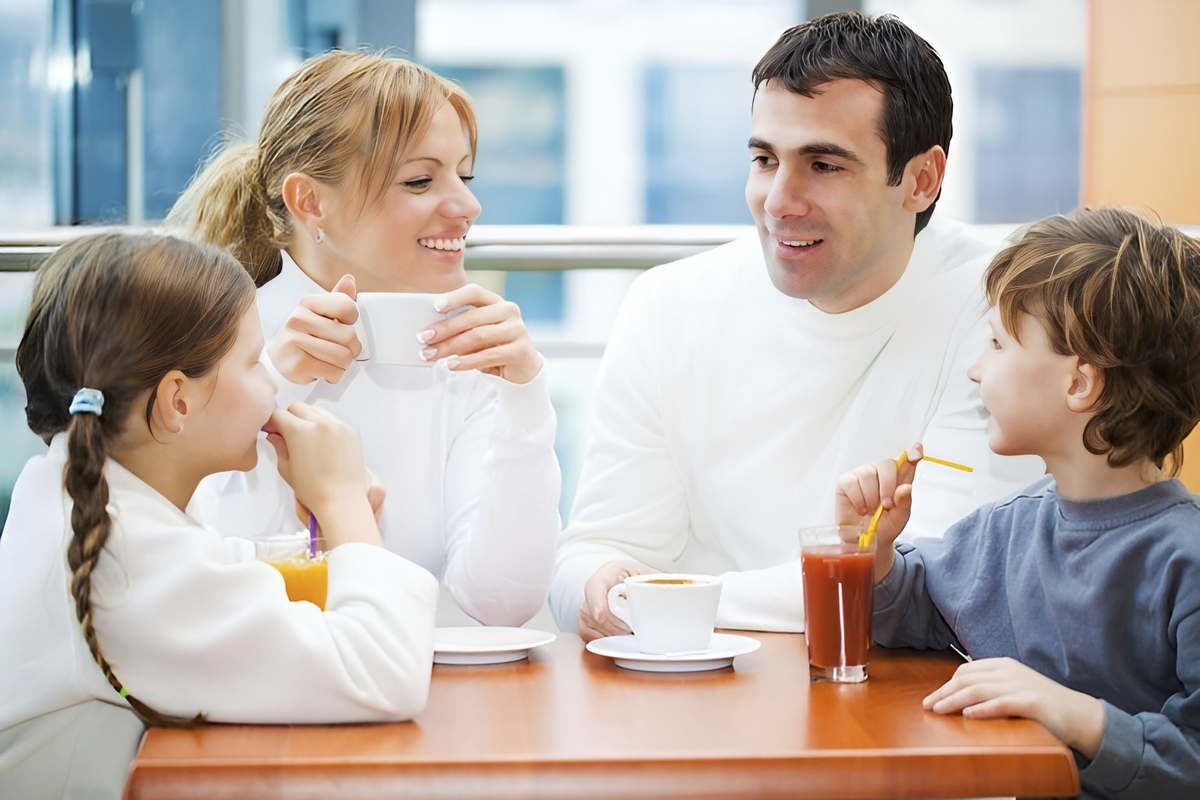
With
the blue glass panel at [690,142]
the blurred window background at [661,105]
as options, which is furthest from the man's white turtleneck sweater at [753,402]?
the blue glass panel at [690,142]

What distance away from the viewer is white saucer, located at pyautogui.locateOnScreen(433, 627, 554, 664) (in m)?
1.17

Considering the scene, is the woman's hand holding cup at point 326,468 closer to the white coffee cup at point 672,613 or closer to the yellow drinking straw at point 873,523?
the white coffee cup at point 672,613

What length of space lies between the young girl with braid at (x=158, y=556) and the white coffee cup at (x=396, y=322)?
0.15 metres

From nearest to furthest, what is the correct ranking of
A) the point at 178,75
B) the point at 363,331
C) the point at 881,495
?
the point at 881,495 → the point at 363,331 → the point at 178,75

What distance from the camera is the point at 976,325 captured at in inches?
67.6

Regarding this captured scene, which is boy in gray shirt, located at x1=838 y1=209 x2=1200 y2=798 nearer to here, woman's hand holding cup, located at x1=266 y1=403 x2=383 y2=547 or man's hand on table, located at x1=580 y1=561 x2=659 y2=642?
man's hand on table, located at x1=580 y1=561 x2=659 y2=642

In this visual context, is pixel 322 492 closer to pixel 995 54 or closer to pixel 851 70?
pixel 851 70

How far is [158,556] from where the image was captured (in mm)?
1004

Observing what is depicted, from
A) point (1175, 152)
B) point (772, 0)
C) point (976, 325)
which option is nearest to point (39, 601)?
point (976, 325)

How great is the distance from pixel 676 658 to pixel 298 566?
342mm

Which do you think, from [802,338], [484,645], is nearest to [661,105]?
[802,338]

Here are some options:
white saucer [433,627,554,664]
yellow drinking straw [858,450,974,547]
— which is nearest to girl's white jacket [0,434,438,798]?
white saucer [433,627,554,664]

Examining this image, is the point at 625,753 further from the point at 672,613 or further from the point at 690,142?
the point at 690,142

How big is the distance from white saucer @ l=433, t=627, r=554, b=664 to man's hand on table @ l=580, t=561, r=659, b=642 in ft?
0.34
